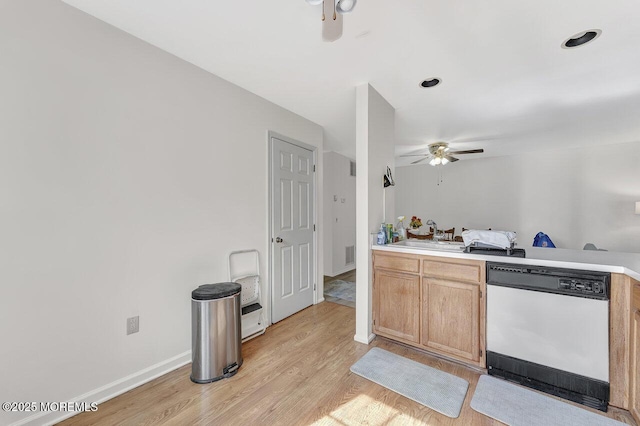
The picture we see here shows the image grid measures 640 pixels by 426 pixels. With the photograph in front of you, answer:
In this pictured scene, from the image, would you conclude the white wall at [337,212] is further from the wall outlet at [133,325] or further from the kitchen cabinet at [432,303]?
the wall outlet at [133,325]

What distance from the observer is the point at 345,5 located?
130cm

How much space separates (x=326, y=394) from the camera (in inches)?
72.8

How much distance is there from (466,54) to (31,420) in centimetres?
A: 387

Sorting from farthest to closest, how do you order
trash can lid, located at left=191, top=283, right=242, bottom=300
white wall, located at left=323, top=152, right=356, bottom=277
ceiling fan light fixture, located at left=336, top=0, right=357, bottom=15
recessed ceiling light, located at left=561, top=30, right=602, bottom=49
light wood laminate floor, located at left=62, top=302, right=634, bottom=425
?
1. white wall, located at left=323, top=152, right=356, bottom=277
2. trash can lid, located at left=191, top=283, right=242, bottom=300
3. recessed ceiling light, located at left=561, top=30, right=602, bottom=49
4. light wood laminate floor, located at left=62, top=302, right=634, bottom=425
5. ceiling fan light fixture, located at left=336, top=0, right=357, bottom=15

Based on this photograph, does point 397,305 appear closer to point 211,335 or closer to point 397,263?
point 397,263

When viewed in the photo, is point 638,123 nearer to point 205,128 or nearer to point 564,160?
point 564,160

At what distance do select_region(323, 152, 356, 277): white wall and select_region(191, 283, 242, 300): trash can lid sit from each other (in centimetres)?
291

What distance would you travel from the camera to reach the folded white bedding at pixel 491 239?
2113mm

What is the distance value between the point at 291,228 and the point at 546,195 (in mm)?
5559

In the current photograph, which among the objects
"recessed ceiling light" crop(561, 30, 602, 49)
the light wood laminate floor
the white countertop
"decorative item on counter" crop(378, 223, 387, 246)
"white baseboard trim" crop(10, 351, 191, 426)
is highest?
"recessed ceiling light" crop(561, 30, 602, 49)

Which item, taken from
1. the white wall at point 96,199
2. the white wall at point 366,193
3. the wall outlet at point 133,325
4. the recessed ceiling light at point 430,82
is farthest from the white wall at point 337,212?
the wall outlet at point 133,325

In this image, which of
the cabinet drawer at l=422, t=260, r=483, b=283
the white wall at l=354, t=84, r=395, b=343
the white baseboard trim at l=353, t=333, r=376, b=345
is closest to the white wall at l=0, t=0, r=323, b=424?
the white wall at l=354, t=84, r=395, b=343

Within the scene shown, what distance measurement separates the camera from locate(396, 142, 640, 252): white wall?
187 inches

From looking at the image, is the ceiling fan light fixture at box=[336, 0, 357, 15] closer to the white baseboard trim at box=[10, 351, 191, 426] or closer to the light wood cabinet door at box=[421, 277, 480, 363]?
the light wood cabinet door at box=[421, 277, 480, 363]
